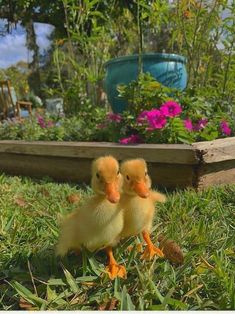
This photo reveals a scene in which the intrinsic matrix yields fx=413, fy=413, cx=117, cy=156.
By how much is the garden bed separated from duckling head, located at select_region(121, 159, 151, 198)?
4.02 feet

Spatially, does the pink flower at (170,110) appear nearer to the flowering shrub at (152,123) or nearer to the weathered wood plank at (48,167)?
the flowering shrub at (152,123)

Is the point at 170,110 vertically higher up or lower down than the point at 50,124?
higher up

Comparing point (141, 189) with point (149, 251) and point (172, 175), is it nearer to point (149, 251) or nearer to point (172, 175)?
point (149, 251)

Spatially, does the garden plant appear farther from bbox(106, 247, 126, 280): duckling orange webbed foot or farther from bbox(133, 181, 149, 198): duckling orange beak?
bbox(133, 181, 149, 198): duckling orange beak

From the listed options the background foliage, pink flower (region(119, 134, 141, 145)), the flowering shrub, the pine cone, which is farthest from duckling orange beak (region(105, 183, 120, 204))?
the background foliage

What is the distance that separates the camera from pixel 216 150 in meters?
2.34

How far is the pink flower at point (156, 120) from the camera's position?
270cm

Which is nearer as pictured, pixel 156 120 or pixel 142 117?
pixel 156 120

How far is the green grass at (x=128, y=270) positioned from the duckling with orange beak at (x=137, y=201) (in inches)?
4.1

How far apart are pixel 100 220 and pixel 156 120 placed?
1.68m

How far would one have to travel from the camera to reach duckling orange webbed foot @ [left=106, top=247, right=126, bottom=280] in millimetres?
1194

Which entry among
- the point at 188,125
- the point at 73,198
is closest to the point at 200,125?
the point at 188,125

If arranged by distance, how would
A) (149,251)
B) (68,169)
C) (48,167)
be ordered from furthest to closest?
1. (48,167)
2. (68,169)
3. (149,251)

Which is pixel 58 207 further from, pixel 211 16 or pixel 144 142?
pixel 211 16
